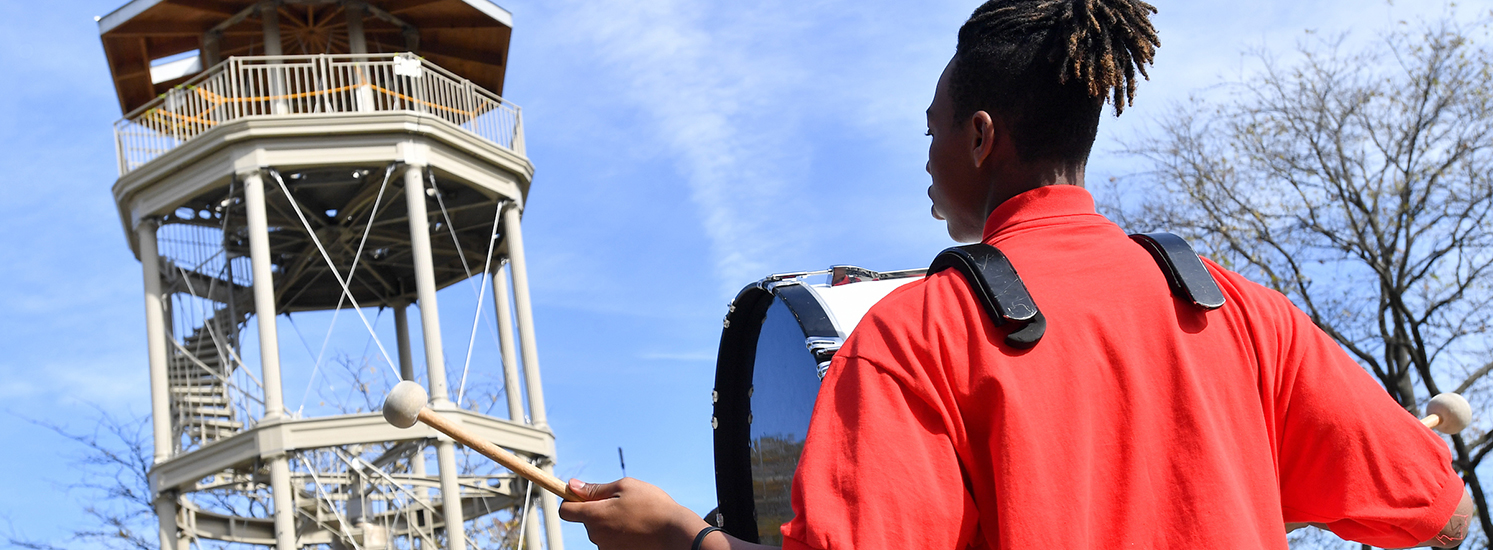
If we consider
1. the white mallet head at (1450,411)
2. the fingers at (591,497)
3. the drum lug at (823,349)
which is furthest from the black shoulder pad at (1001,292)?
the white mallet head at (1450,411)

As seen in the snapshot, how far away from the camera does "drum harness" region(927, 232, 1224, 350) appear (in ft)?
5.42

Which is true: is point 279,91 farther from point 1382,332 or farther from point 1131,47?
point 1131,47

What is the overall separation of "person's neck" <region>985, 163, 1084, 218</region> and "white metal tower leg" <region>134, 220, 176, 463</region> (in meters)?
19.2

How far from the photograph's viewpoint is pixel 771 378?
3057 mm

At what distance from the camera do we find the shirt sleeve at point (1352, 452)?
1.89 metres

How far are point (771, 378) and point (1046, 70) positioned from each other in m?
1.28

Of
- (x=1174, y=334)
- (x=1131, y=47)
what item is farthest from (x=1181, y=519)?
(x=1131, y=47)

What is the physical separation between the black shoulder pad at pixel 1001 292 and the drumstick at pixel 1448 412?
3.35 feet

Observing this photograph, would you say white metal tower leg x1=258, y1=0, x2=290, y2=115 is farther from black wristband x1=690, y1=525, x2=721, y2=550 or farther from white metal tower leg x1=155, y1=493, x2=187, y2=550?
black wristband x1=690, y1=525, x2=721, y2=550

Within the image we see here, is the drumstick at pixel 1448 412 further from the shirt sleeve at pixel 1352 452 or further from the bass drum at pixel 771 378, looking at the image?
the bass drum at pixel 771 378

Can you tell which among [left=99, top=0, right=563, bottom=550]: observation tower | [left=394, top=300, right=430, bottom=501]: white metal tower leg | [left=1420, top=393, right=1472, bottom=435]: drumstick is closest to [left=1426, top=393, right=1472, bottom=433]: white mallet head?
[left=1420, top=393, right=1472, bottom=435]: drumstick

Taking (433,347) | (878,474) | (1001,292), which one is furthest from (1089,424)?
(433,347)

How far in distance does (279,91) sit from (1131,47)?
18454 mm

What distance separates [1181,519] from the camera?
66.4 inches
